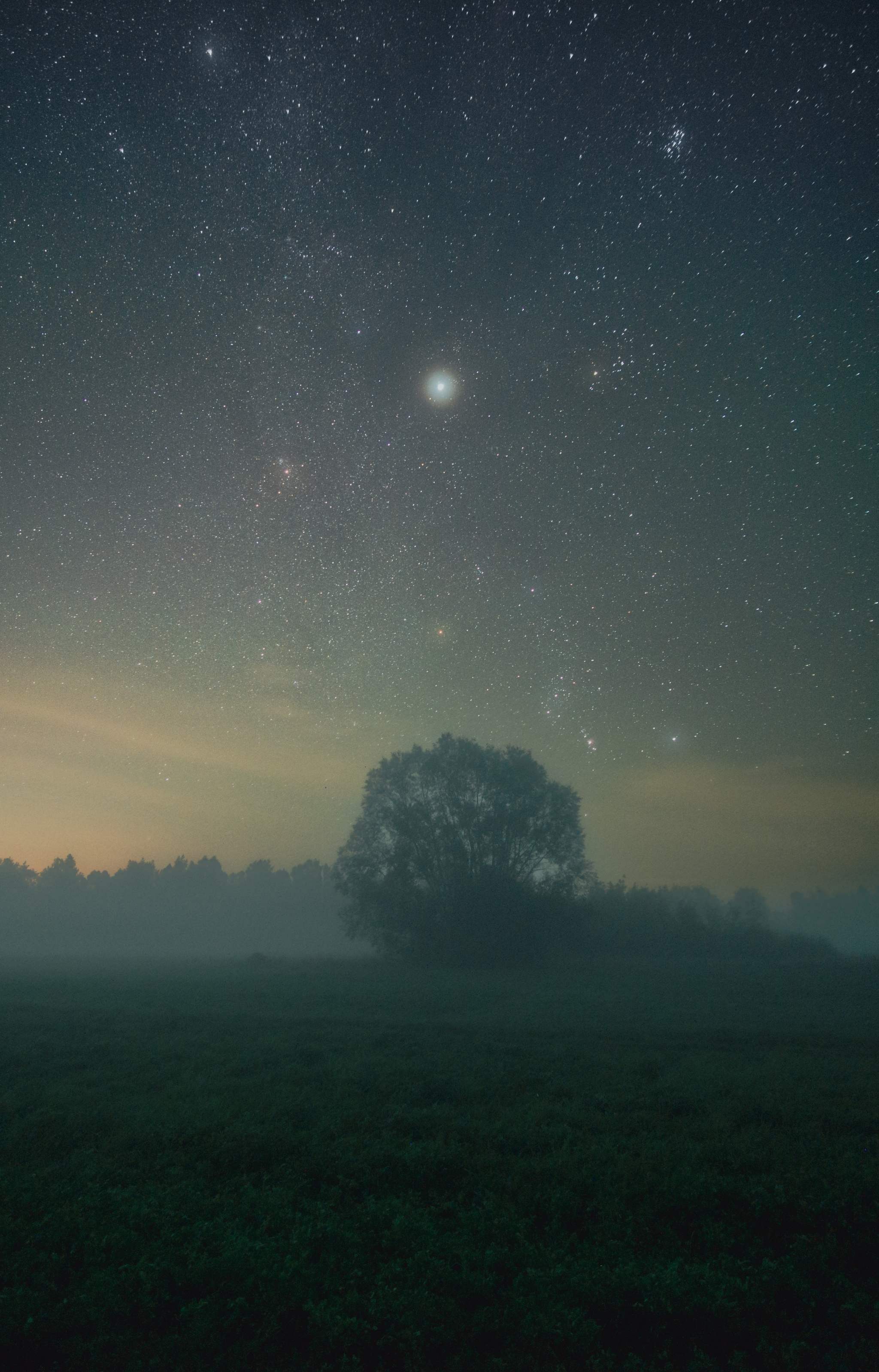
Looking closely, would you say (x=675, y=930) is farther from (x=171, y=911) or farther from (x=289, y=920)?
(x=171, y=911)

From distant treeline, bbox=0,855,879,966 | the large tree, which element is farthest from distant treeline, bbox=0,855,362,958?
the large tree

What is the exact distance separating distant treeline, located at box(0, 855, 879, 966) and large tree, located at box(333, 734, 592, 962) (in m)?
0.28

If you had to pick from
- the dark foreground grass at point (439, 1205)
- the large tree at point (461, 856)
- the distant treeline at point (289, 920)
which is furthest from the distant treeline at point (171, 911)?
the dark foreground grass at point (439, 1205)

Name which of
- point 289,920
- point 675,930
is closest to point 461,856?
point 675,930

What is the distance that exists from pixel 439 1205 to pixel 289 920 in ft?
408

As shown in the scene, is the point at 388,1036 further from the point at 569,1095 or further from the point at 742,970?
the point at 742,970

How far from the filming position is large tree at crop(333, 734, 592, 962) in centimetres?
4406

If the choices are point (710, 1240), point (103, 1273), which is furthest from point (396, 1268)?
point (710, 1240)

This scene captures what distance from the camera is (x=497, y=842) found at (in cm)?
4559

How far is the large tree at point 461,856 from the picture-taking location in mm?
44062

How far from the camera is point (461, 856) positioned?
45125 mm

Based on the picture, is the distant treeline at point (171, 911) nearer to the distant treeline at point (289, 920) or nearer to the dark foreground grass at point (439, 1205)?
the distant treeline at point (289, 920)

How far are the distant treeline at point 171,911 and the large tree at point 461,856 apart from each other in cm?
4448

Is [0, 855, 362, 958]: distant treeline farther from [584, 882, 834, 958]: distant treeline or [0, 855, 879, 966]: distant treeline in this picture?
[584, 882, 834, 958]: distant treeline
